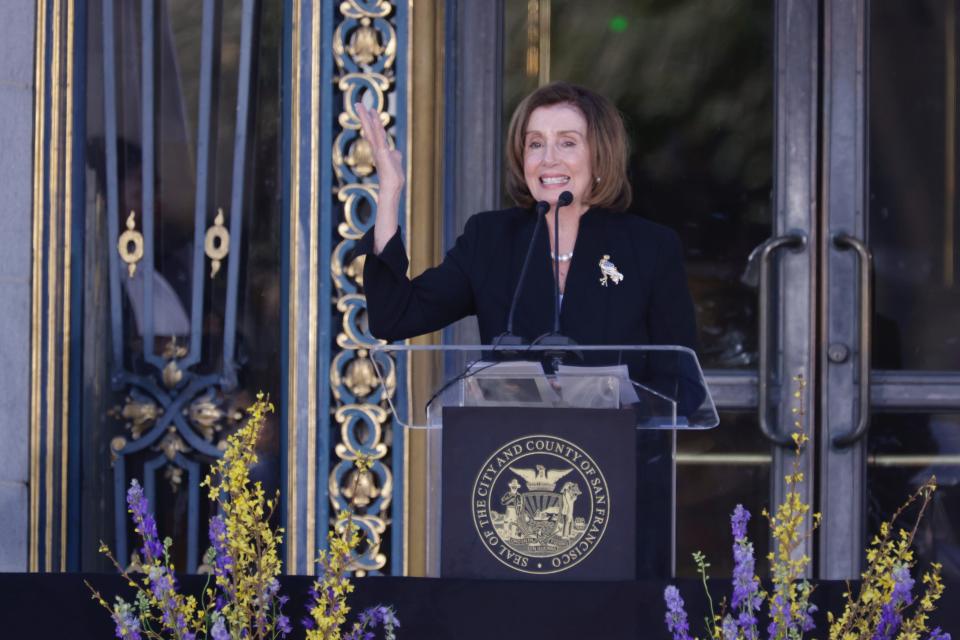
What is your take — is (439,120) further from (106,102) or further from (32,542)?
(32,542)

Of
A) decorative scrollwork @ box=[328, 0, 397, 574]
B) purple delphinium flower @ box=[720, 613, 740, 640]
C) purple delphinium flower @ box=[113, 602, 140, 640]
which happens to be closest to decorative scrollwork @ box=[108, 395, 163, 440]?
decorative scrollwork @ box=[328, 0, 397, 574]

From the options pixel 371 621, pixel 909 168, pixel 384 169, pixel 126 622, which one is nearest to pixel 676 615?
pixel 371 621

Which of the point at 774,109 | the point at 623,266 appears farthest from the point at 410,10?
the point at 623,266

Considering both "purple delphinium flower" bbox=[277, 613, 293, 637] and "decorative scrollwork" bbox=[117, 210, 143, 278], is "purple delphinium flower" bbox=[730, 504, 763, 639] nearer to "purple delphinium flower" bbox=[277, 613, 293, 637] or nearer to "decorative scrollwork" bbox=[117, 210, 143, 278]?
"purple delphinium flower" bbox=[277, 613, 293, 637]

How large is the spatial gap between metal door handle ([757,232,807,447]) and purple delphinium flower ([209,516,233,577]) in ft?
8.32

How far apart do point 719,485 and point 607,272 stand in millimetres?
1639

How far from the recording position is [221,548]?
1733 millimetres

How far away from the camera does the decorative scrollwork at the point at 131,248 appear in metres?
3.96

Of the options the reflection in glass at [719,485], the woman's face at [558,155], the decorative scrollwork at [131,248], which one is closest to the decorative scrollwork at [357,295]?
the decorative scrollwork at [131,248]

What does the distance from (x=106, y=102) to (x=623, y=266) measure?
73.0 inches

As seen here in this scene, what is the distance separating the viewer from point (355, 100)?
3811 mm

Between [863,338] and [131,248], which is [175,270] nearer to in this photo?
[131,248]

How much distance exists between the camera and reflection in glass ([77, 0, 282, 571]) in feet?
12.9

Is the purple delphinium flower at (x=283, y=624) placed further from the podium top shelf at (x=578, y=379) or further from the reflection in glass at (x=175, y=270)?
the reflection in glass at (x=175, y=270)
